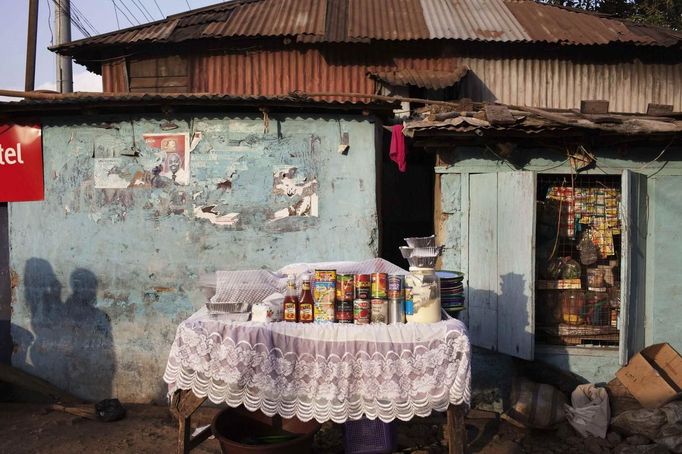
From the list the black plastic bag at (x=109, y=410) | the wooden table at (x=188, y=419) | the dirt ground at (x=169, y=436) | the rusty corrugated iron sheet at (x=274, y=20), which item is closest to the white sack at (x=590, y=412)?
the dirt ground at (x=169, y=436)

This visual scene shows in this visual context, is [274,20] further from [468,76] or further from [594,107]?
[594,107]

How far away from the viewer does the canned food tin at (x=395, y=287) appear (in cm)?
335

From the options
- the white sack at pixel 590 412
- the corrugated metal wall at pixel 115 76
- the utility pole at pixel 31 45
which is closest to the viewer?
the white sack at pixel 590 412

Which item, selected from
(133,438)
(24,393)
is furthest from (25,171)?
(133,438)

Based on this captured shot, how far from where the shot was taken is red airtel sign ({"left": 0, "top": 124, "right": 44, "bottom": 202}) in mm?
5914

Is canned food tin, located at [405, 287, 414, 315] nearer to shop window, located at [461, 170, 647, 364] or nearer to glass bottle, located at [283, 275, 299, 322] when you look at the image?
glass bottle, located at [283, 275, 299, 322]

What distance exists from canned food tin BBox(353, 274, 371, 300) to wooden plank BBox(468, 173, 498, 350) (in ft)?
8.65

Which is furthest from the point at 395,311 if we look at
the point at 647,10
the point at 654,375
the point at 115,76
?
the point at 647,10

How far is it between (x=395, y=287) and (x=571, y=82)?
25.6ft

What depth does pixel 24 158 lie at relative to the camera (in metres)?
5.93

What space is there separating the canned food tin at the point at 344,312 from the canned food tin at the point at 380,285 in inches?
6.9

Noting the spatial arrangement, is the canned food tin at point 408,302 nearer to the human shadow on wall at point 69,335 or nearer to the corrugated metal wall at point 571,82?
the human shadow on wall at point 69,335

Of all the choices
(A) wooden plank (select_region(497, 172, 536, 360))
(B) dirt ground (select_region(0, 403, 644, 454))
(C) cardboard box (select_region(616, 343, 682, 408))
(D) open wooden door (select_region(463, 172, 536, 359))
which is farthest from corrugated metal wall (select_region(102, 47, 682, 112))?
(B) dirt ground (select_region(0, 403, 644, 454))

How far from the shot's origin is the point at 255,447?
350 centimetres
